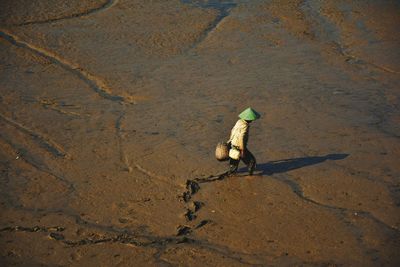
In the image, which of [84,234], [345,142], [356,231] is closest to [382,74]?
[345,142]

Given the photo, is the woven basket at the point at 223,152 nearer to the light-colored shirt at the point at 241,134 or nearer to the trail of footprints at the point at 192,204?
the light-colored shirt at the point at 241,134

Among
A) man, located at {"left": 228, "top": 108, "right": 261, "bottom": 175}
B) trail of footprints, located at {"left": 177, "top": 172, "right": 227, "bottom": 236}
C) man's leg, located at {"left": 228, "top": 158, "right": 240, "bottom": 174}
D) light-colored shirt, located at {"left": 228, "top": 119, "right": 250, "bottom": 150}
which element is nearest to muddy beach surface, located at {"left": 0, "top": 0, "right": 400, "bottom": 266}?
trail of footprints, located at {"left": 177, "top": 172, "right": 227, "bottom": 236}

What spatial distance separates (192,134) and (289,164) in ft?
6.23

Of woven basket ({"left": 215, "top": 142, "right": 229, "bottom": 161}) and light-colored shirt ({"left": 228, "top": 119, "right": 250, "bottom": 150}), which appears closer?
light-colored shirt ({"left": 228, "top": 119, "right": 250, "bottom": 150})

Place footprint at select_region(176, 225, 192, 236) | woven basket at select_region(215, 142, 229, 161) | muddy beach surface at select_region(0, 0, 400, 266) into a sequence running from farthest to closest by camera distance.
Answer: woven basket at select_region(215, 142, 229, 161) < footprint at select_region(176, 225, 192, 236) < muddy beach surface at select_region(0, 0, 400, 266)

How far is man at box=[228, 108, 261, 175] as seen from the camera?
28.4 feet

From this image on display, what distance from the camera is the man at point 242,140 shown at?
8.65 m

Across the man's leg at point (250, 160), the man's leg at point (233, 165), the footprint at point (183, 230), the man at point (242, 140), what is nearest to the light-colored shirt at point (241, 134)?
the man at point (242, 140)

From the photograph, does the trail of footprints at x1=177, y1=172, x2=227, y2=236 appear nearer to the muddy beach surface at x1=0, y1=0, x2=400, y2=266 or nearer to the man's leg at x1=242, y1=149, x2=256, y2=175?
the muddy beach surface at x1=0, y1=0, x2=400, y2=266

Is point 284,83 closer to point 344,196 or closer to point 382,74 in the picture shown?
point 382,74

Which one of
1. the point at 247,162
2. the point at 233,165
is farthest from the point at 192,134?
the point at 247,162

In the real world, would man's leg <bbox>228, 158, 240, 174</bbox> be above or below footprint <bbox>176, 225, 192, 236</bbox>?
above

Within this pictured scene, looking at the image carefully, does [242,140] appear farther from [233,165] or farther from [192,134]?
[192,134]

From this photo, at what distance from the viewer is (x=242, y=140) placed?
8.73 meters
